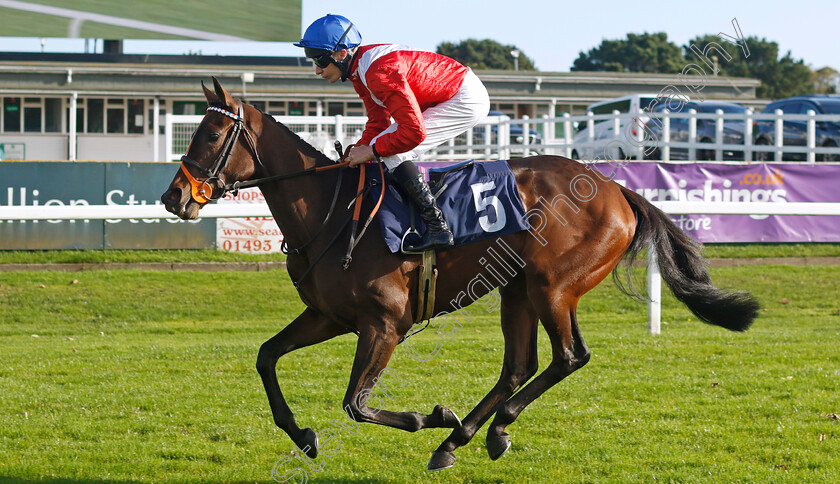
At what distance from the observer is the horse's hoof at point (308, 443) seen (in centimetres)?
402

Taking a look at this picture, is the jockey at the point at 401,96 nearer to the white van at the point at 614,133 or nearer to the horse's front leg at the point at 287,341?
the horse's front leg at the point at 287,341

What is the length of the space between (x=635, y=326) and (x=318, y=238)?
5.35 meters

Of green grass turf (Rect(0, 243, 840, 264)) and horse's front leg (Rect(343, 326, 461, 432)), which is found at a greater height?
horse's front leg (Rect(343, 326, 461, 432))

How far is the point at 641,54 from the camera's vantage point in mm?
62438

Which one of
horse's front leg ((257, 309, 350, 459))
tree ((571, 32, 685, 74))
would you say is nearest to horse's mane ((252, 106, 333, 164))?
horse's front leg ((257, 309, 350, 459))

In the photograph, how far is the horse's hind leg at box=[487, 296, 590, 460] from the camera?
4.22 m

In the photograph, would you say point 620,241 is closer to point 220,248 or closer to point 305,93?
point 220,248

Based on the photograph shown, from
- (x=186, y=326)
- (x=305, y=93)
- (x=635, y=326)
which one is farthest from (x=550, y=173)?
(x=305, y=93)

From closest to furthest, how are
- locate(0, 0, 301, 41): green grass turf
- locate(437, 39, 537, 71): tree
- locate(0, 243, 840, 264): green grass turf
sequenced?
1. locate(0, 243, 840, 264): green grass turf
2. locate(0, 0, 301, 41): green grass turf
3. locate(437, 39, 537, 71): tree

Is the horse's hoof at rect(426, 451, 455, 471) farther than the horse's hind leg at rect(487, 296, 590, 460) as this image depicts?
No

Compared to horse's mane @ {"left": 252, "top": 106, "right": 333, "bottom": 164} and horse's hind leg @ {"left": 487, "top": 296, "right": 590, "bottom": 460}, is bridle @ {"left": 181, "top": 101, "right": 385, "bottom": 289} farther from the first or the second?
horse's hind leg @ {"left": 487, "top": 296, "right": 590, "bottom": 460}

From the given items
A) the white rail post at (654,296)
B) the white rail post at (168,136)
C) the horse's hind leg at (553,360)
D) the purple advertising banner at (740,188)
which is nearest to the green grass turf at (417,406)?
the white rail post at (654,296)

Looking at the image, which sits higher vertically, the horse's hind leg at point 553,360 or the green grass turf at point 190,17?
the green grass turf at point 190,17

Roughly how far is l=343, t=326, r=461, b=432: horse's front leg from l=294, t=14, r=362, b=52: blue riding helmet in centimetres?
130
